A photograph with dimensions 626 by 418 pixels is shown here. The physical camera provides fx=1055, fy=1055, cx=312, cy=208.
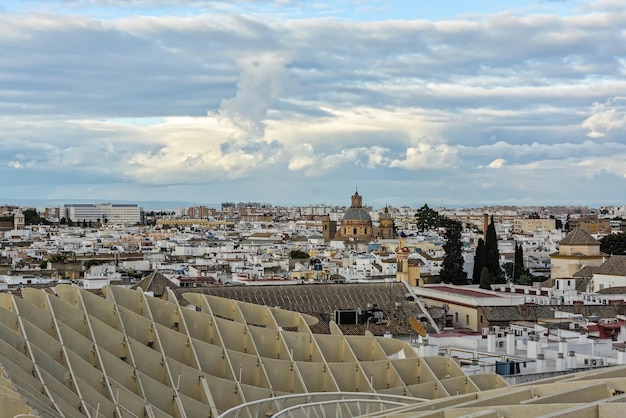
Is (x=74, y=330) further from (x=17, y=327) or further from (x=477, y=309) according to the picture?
(x=477, y=309)

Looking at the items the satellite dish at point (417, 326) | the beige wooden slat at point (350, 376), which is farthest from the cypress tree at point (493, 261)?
the beige wooden slat at point (350, 376)

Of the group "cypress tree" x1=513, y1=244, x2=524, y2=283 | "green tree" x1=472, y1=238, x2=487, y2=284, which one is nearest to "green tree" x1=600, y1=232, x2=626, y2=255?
"cypress tree" x1=513, y1=244, x2=524, y2=283

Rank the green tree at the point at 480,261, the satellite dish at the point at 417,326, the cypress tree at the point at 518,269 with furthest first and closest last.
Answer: the cypress tree at the point at 518,269
the green tree at the point at 480,261
the satellite dish at the point at 417,326

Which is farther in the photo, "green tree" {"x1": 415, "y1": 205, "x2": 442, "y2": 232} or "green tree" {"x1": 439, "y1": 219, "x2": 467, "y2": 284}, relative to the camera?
"green tree" {"x1": 415, "y1": 205, "x2": 442, "y2": 232}

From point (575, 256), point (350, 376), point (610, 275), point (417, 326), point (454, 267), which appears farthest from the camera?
point (454, 267)

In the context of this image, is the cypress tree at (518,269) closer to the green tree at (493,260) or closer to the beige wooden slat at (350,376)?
the green tree at (493,260)

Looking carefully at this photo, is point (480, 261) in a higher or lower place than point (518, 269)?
higher

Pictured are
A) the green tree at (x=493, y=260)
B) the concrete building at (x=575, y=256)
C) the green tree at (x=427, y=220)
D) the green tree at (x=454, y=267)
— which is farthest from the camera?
the green tree at (x=427, y=220)

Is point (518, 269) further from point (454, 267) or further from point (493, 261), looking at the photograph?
point (454, 267)

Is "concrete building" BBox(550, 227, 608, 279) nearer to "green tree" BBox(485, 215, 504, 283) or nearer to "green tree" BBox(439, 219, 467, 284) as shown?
"green tree" BBox(485, 215, 504, 283)


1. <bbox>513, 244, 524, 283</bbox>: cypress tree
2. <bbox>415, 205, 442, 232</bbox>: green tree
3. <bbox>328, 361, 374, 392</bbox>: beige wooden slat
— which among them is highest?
<bbox>415, 205, 442, 232</bbox>: green tree

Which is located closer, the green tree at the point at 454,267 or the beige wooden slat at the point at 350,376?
the beige wooden slat at the point at 350,376

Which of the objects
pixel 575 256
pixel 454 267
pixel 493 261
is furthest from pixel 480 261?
pixel 575 256

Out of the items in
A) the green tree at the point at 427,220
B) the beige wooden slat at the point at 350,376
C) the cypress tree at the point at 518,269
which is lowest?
the cypress tree at the point at 518,269
